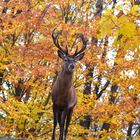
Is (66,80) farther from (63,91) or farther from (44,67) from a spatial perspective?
(44,67)

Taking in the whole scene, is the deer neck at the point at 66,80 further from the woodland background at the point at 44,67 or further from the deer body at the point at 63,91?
the woodland background at the point at 44,67

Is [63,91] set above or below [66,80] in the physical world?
below

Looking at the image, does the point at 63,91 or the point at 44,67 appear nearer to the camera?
the point at 63,91

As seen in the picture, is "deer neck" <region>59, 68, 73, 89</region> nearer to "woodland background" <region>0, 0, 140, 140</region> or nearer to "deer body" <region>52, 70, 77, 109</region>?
"deer body" <region>52, 70, 77, 109</region>

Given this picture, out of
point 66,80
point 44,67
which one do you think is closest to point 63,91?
point 66,80

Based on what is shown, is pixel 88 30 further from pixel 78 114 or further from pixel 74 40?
pixel 78 114

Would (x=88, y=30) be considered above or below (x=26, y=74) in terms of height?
above

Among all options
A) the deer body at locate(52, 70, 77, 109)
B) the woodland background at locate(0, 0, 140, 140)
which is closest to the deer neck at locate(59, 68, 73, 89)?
the deer body at locate(52, 70, 77, 109)

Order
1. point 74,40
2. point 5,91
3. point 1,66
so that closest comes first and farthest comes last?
point 1,66 → point 74,40 → point 5,91

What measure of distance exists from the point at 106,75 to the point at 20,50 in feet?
17.9

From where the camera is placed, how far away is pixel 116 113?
1742 centimetres

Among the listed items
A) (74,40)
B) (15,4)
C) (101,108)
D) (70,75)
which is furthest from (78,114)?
(70,75)

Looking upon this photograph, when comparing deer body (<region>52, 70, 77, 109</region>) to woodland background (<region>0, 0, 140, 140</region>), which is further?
woodland background (<region>0, 0, 140, 140</region>)

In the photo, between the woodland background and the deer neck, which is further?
the woodland background
